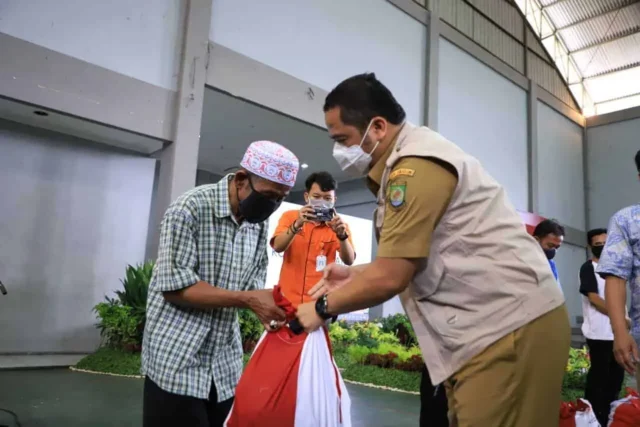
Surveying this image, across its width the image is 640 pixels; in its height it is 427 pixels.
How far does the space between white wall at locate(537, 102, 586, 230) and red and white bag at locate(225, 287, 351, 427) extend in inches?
453

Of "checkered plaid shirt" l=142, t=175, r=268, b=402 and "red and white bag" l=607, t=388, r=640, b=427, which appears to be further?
"red and white bag" l=607, t=388, r=640, b=427

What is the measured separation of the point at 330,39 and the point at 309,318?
7270 mm

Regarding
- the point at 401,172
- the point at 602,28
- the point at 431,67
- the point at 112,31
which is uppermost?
the point at 602,28

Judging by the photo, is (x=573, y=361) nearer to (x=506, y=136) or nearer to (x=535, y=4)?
(x=506, y=136)

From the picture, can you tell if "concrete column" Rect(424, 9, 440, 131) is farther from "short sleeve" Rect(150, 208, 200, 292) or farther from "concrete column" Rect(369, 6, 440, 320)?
"short sleeve" Rect(150, 208, 200, 292)

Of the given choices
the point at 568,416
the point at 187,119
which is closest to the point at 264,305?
the point at 568,416

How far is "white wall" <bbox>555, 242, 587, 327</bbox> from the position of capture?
12.5 m

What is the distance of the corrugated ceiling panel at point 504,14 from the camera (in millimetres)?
11183

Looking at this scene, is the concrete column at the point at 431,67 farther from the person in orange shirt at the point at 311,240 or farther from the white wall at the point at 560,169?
the person in orange shirt at the point at 311,240

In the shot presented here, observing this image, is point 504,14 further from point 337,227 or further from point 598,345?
point 337,227

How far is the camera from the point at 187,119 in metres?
6.08

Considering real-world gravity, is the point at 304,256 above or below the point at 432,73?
below

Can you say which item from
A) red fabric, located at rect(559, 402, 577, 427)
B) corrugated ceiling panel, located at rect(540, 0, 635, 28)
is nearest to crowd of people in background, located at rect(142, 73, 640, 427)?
red fabric, located at rect(559, 402, 577, 427)

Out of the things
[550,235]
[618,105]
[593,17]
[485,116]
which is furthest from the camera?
[618,105]
